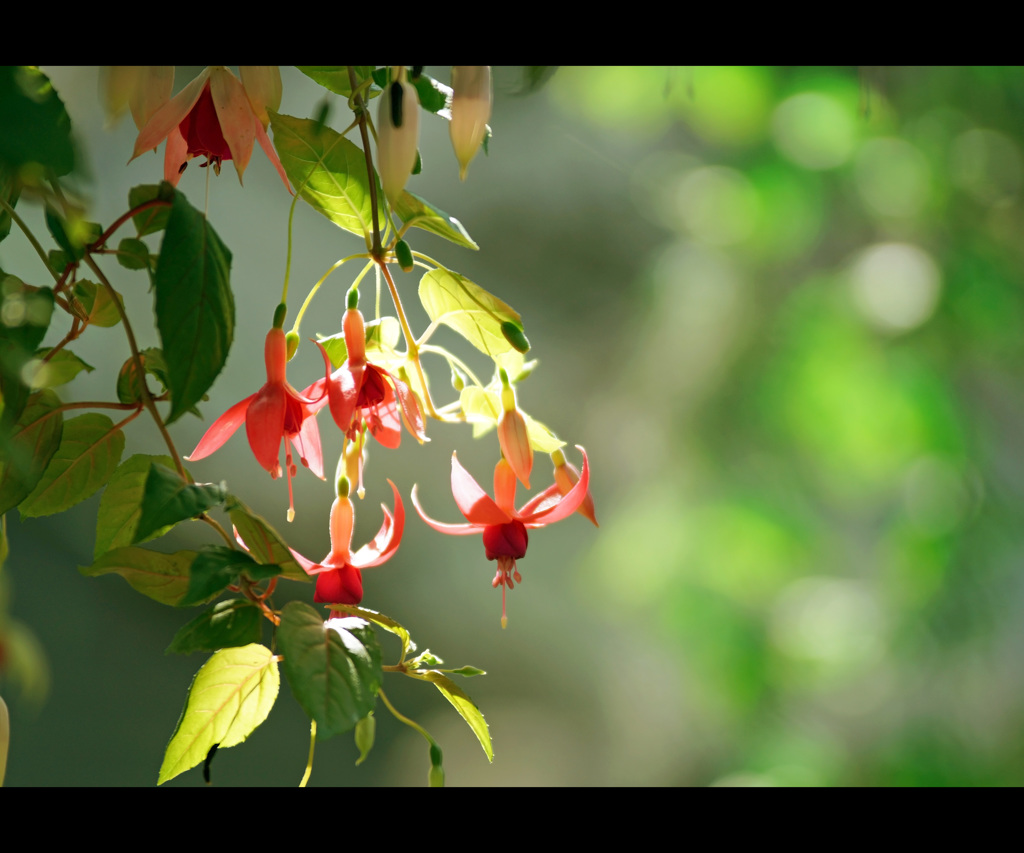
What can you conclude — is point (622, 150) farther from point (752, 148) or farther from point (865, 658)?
point (865, 658)

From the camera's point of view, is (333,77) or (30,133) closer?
(30,133)

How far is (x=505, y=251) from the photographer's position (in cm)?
132

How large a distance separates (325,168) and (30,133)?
0.33 feet

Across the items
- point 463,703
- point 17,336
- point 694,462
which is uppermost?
point 17,336

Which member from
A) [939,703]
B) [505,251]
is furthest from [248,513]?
[939,703]

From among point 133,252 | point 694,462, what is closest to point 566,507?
point 133,252

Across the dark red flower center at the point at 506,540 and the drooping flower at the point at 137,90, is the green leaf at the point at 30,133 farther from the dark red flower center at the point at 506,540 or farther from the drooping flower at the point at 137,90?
the dark red flower center at the point at 506,540

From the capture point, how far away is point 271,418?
19 centimetres

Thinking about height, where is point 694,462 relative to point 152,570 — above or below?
below

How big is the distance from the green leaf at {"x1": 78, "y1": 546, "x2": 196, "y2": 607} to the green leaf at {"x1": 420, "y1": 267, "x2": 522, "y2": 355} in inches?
3.7

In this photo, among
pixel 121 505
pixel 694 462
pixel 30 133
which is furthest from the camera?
pixel 694 462

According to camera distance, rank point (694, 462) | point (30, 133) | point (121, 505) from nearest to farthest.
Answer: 1. point (30, 133)
2. point (121, 505)
3. point (694, 462)

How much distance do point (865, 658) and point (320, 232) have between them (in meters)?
1.02

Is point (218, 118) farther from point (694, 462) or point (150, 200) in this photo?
point (694, 462)
